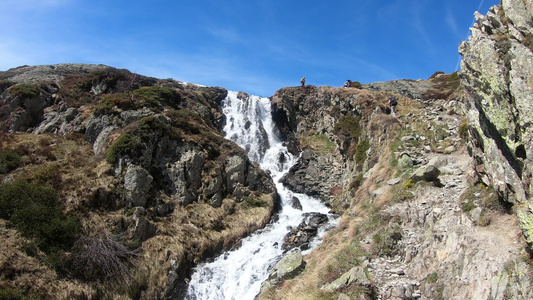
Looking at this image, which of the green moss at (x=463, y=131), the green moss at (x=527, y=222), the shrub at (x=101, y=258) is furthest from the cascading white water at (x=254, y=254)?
the green moss at (x=527, y=222)

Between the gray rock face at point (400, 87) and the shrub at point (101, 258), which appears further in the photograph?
the gray rock face at point (400, 87)

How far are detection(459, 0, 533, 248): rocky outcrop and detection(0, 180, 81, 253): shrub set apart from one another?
20.9m

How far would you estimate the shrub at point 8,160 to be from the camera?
19.8 m

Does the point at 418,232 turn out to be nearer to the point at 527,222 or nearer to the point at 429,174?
the point at 429,174

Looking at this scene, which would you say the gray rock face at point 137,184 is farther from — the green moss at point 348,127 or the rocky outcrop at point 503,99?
the green moss at point 348,127

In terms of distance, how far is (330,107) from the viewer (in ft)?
152

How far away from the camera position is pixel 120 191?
20.8 meters

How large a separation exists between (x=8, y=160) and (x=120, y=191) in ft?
27.2

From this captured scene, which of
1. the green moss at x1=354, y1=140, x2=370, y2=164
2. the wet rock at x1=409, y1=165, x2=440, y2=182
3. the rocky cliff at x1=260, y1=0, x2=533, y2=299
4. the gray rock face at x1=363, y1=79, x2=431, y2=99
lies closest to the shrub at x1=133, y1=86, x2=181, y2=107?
the green moss at x1=354, y1=140, x2=370, y2=164

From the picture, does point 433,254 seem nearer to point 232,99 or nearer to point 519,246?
point 519,246

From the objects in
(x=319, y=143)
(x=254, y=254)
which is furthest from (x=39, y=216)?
(x=319, y=143)

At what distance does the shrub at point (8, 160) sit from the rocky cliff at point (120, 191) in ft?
0.24

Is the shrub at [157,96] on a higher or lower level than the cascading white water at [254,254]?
higher

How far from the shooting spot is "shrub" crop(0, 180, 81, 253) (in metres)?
15.5
